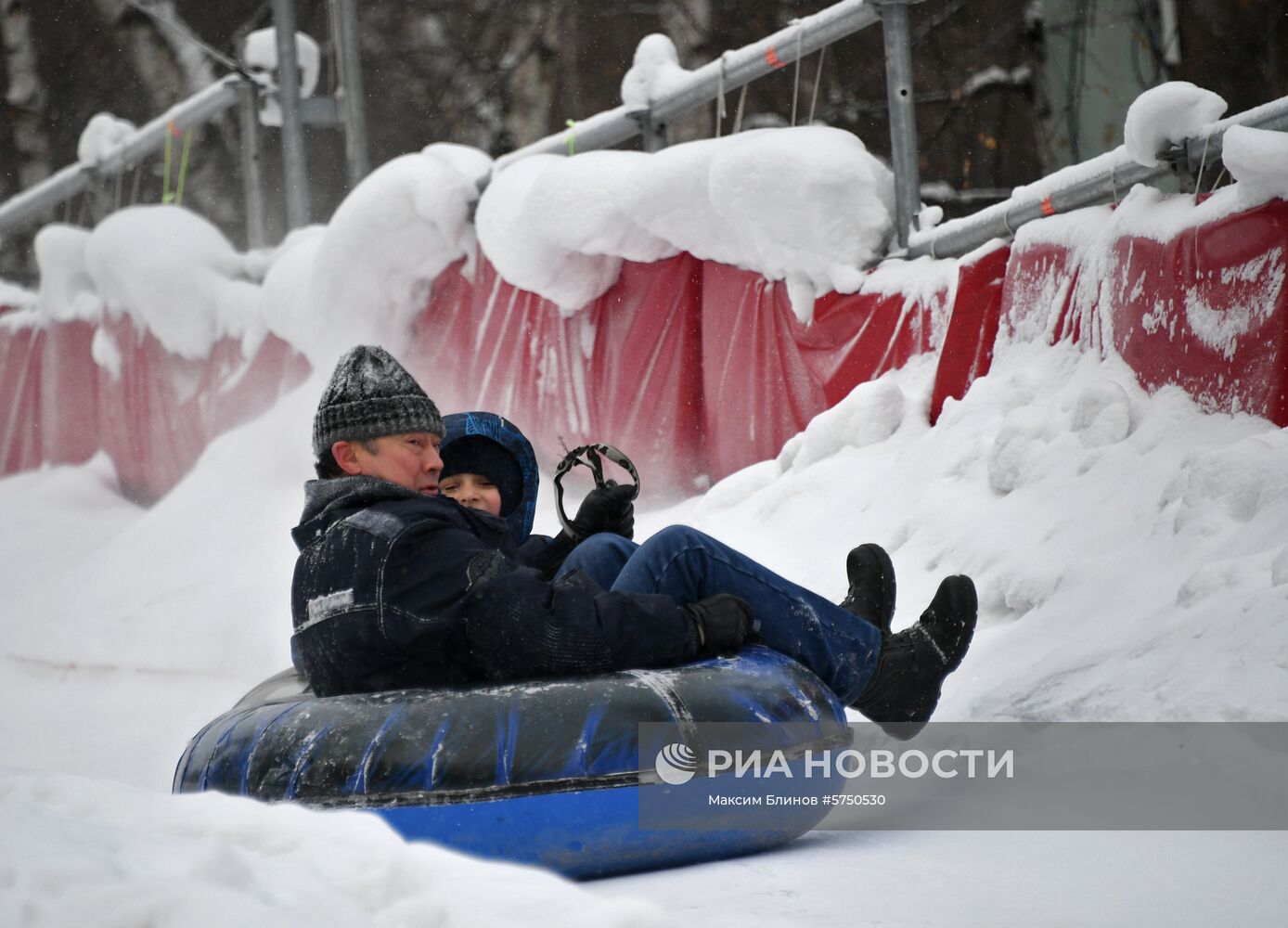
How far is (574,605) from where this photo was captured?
2.41m

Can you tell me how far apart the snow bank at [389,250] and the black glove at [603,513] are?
3.85m

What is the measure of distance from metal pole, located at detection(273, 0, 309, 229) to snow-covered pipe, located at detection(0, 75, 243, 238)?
500 millimetres

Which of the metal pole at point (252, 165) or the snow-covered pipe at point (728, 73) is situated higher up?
the metal pole at point (252, 165)

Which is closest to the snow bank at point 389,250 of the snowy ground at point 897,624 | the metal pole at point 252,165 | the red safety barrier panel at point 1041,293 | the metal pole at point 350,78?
the snowy ground at point 897,624

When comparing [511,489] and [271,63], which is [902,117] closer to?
[511,489]

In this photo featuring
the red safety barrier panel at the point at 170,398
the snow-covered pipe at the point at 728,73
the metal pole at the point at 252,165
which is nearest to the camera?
the snow-covered pipe at the point at 728,73

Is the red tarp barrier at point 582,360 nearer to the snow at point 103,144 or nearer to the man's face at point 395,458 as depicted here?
the man's face at point 395,458

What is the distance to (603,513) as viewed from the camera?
3.31 metres

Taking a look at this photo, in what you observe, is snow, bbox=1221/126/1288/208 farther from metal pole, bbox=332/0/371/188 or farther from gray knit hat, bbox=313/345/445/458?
metal pole, bbox=332/0/371/188

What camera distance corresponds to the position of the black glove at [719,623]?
8.36 ft

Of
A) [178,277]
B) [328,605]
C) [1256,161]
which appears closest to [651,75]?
[1256,161]

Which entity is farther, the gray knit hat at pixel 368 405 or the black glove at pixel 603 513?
the black glove at pixel 603 513

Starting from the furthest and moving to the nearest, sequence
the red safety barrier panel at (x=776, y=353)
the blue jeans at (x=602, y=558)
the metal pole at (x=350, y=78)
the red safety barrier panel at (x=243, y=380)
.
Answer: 1. the metal pole at (x=350, y=78)
2. the red safety barrier panel at (x=243, y=380)
3. the red safety barrier panel at (x=776, y=353)
4. the blue jeans at (x=602, y=558)

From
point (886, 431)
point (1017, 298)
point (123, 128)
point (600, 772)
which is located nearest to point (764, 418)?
point (886, 431)
